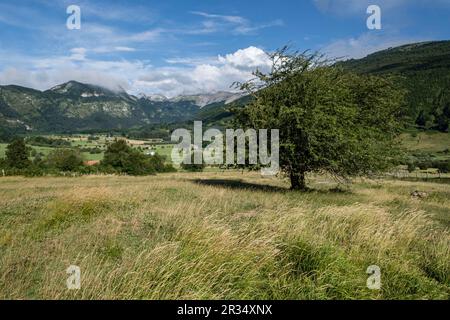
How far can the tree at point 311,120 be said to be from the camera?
22844 mm

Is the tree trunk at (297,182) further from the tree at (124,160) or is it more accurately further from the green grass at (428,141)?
the green grass at (428,141)

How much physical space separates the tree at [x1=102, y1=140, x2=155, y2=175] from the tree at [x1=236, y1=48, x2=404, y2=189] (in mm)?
67376

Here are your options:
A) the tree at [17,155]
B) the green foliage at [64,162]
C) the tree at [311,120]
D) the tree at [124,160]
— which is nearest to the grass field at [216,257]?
the tree at [311,120]

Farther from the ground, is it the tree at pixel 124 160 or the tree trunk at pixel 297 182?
the tree trunk at pixel 297 182

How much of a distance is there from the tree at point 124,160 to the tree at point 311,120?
67.4 m

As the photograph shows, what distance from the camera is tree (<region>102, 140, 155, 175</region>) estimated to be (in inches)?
3596

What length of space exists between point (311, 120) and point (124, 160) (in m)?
76.8

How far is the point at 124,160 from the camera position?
93500mm

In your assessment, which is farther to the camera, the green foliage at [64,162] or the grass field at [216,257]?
the green foliage at [64,162]

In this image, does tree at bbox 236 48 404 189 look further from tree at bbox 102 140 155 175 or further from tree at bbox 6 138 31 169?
tree at bbox 6 138 31 169

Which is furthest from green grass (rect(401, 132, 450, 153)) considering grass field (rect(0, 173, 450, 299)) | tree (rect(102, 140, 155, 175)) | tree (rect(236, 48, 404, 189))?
grass field (rect(0, 173, 450, 299))
